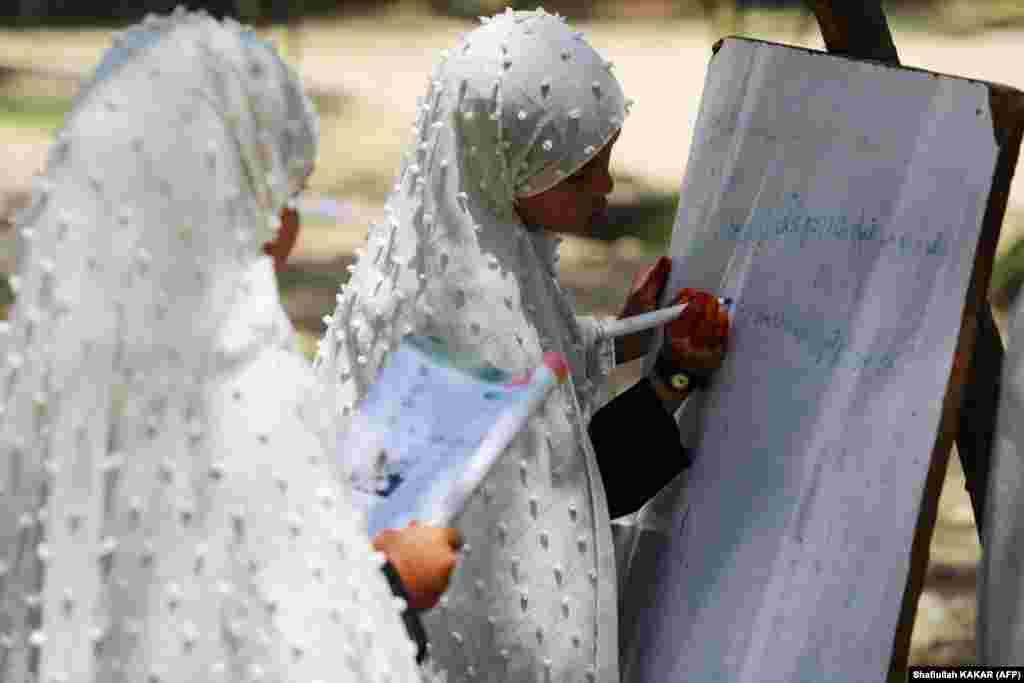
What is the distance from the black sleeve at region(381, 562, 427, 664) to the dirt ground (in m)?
3.01

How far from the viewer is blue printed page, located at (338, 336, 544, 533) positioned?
2.13 metres

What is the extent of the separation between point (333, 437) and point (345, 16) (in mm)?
11218

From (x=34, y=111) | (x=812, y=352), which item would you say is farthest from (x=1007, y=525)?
(x=34, y=111)

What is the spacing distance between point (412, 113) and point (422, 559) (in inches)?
330

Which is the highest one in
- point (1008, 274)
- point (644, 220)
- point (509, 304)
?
point (509, 304)

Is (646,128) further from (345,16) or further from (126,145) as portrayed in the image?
(126,145)

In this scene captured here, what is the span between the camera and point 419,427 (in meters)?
2.20

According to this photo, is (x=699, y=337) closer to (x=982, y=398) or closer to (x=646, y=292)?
(x=646, y=292)

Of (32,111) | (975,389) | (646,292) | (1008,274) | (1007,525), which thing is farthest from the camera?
(32,111)

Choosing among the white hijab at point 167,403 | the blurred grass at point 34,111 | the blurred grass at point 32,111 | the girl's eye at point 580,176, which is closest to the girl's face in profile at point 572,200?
the girl's eye at point 580,176

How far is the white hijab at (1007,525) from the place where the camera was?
7.53 ft

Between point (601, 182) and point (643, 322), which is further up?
point (601, 182)

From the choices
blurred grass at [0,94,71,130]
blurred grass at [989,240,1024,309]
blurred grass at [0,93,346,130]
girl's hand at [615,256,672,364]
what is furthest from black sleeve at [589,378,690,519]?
blurred grass at [0,94,71,130]

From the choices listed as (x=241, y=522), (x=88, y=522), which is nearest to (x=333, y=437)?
(x=241, y=522)
